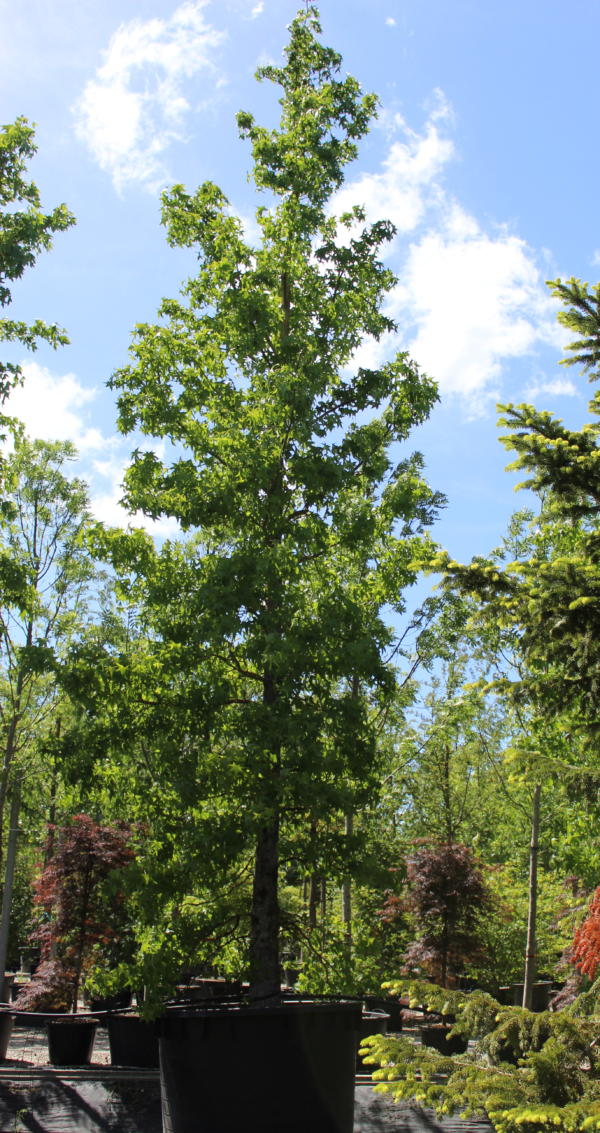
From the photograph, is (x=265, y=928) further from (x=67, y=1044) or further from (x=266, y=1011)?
(x=67, y=1044)

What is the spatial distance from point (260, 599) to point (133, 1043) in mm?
7458

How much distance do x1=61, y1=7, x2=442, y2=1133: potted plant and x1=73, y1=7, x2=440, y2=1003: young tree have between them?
0.07 ft

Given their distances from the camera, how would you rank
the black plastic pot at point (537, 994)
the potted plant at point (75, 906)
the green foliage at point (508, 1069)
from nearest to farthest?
the green foliage at point (508, 1069) → the potted plant at point (75, 906) → the black plastic pot at point (537, 994)

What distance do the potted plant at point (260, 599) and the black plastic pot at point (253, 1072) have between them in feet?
0.04

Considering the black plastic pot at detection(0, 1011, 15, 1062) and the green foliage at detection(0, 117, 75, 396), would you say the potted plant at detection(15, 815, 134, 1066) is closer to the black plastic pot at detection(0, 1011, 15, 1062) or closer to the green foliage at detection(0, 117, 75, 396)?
the black plastic pot at detection(0, 1011, 15, 1062)

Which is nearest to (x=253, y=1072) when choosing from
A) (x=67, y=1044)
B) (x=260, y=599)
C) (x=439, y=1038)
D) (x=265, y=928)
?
(x=265, y=928)

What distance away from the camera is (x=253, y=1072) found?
15.5 feet

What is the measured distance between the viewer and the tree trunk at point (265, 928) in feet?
17.6

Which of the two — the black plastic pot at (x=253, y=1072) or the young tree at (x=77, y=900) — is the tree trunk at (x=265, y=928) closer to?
the black plastic pot at (x=253, y=1072)

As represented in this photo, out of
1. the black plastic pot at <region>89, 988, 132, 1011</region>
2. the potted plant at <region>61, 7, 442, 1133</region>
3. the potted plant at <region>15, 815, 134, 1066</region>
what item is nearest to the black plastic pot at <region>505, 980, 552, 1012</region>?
the black plastic pot at <region>89, 988, 132, 1011</region>

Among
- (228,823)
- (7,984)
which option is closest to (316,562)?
(228,823)

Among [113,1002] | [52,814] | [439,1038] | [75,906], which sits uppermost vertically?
[52,814]

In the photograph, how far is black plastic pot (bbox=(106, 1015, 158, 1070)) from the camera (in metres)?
9.63

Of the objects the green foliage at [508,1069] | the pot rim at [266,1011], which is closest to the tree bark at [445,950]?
the pot rim at [266,1011]
